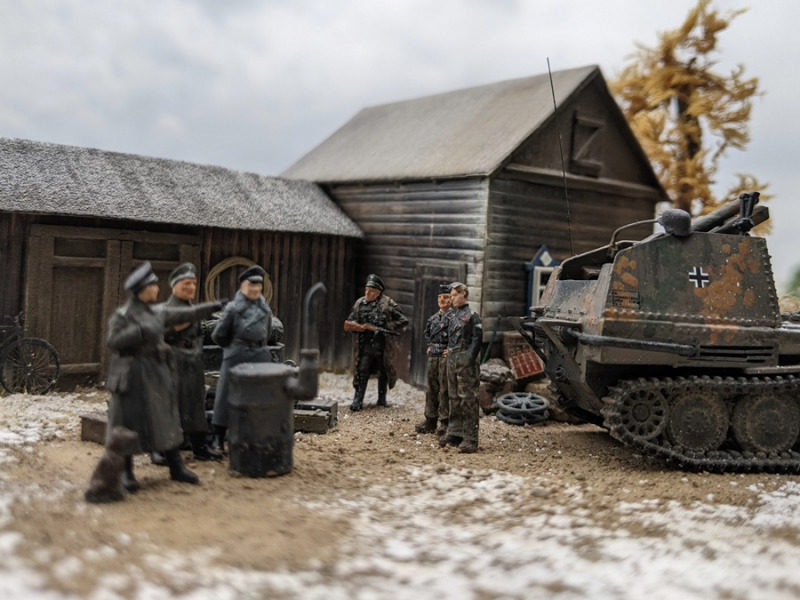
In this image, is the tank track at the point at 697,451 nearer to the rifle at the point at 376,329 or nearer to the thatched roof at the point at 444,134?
the rifle at the point at 376,329

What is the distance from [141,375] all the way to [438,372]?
4331 millimetres

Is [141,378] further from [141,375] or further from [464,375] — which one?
[464,375]

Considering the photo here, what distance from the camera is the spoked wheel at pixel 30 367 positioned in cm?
1082

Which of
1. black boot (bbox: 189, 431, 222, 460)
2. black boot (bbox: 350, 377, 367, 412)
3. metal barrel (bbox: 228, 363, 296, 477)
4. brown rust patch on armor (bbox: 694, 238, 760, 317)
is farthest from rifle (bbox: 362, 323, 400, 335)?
brown rust patch on armor (bbox: 694, 238, 760, 317)

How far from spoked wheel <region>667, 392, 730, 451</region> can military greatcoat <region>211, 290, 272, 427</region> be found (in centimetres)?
478

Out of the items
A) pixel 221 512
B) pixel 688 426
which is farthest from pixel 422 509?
pixel 688 426

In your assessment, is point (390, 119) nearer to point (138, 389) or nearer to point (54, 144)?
point (54, 144)

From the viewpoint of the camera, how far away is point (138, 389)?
21.5 feet

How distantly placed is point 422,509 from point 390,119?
42.9 ft

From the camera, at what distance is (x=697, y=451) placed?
8367 millimetres

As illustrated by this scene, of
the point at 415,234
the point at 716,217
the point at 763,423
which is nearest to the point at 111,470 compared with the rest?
the point at 763,423

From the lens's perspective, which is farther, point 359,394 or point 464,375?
point 359,394

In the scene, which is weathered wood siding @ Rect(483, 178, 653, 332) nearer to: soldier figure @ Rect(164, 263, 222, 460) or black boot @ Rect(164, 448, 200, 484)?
soldier figure @ Rect(164, 263, 222, 460)

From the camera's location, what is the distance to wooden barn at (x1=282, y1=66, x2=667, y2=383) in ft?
42.9
